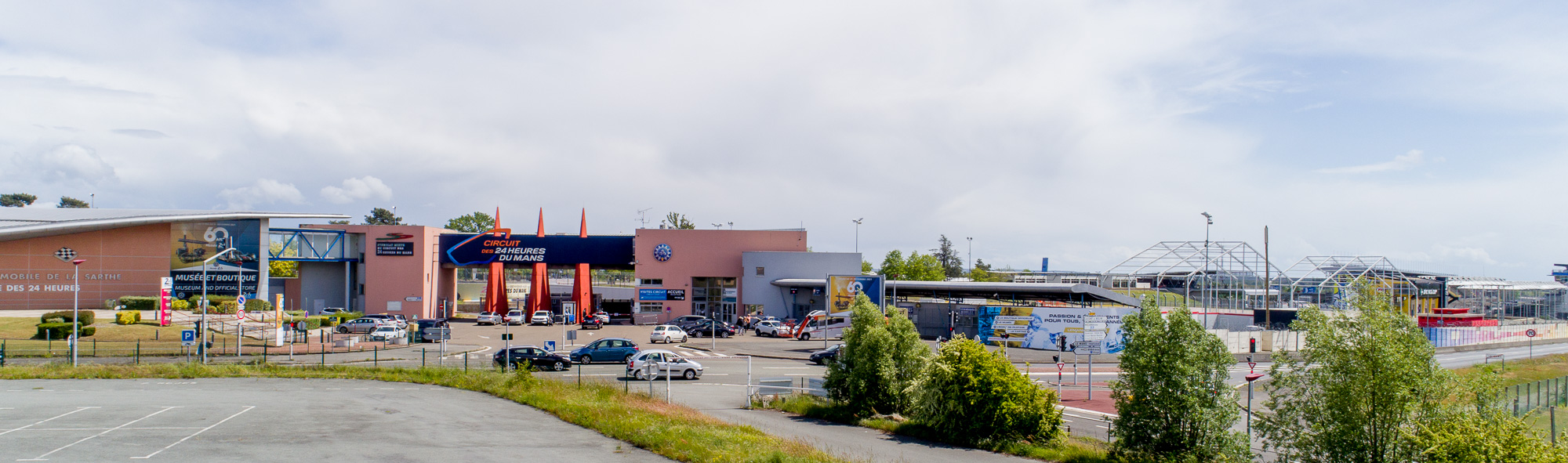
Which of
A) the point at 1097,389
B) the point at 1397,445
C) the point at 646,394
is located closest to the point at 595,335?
the point at 646,394

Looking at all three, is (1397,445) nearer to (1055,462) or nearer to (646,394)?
(1055,462)

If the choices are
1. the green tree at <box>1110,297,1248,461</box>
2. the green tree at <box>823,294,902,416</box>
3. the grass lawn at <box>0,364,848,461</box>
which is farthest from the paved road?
the green tree at <box>1110,297,1248,461</box>

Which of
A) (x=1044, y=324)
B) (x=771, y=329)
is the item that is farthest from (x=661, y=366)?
(x=771, y=329)

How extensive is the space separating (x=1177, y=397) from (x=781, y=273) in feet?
156

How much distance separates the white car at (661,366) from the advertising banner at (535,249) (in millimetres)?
33040

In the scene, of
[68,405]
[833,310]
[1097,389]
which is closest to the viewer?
[68,405]

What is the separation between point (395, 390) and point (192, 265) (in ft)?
145

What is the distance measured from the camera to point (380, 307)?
65250mm

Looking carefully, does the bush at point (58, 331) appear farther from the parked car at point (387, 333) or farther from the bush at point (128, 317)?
the parked car at point (387, 333)

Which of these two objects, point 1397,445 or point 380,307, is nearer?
point 1397,445

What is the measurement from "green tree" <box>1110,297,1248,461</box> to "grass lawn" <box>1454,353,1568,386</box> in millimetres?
23107

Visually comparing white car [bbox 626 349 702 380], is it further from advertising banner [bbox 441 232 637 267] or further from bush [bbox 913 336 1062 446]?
advertising banner [bbox 441 232 637 267]

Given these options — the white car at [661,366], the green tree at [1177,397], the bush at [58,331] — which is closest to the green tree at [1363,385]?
the green tree at [1177,397]

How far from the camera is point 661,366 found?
31375 millimetres
